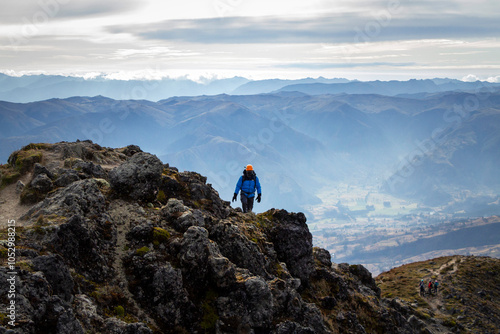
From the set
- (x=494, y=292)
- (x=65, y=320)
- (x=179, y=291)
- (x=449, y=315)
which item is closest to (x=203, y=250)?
(x=179, y=291)

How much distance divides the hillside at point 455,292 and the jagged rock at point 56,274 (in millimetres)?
43300

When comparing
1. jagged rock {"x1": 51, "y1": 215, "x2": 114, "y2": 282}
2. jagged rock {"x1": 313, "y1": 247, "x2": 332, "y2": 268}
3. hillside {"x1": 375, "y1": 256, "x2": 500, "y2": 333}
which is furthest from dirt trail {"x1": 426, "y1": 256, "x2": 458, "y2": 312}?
jagged rock {"x1": 51, "y1": 215, "x2": 114, "y2": 282}

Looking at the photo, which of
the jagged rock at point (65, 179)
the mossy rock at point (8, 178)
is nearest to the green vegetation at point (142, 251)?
the jagged rock at point (65, 179)

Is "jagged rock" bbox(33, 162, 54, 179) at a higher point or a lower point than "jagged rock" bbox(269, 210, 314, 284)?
higher

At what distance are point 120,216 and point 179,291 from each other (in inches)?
233

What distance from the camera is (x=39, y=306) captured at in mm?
13648

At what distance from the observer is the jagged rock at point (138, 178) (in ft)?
75.6

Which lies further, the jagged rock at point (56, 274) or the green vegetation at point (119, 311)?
the green vegetation at point (119, 311)

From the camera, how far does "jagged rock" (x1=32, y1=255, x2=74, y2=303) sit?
15.0 metres

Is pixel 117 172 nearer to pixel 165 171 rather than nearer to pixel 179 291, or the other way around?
pixel 165 171

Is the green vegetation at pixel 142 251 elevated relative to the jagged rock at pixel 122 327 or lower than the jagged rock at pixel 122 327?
elevated

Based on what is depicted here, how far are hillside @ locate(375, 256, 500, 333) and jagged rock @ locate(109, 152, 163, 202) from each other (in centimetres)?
3817

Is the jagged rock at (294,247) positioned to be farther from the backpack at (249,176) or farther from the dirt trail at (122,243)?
the dirt trail at (122,243)

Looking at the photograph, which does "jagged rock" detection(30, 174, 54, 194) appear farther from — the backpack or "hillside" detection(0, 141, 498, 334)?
the backpack
